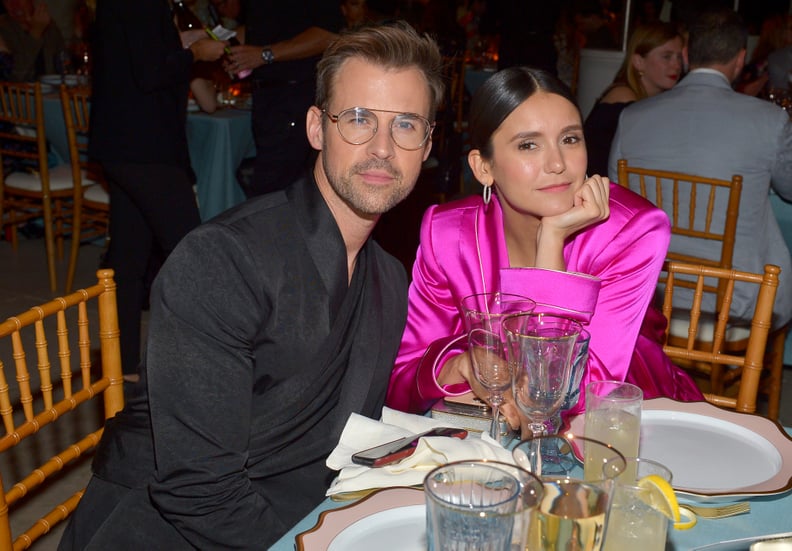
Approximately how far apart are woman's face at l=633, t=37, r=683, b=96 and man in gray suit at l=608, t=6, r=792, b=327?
2.07ft

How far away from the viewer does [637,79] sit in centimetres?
375

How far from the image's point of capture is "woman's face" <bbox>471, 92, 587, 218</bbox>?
5.78ft

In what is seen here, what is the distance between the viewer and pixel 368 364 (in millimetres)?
1502

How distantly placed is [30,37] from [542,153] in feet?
16.8

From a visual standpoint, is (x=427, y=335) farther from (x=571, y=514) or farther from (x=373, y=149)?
(x=571, y=514)

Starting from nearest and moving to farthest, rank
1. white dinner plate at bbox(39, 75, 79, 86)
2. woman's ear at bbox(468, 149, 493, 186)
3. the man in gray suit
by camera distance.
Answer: woman's ear at bbox(468, 149, 493, 186), the man in gray suit, white dinner plate at bbox(39, 75, 79, 86)

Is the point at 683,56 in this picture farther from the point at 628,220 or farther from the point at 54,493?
the point at 54,493

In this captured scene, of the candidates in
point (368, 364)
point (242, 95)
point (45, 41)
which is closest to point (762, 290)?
point (368, 364)

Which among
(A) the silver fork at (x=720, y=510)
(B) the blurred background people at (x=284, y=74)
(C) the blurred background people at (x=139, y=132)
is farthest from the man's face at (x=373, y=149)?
(B) the blurred background people at (x=284, y=74)

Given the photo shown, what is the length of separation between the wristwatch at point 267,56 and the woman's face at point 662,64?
1522mm

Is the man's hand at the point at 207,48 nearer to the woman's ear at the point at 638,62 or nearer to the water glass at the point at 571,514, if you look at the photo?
the woman's ear at the point at 638,62

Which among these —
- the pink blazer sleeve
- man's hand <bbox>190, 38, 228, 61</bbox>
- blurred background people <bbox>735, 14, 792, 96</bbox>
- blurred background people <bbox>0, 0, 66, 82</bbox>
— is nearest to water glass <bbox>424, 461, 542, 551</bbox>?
the pink blazer sleeve

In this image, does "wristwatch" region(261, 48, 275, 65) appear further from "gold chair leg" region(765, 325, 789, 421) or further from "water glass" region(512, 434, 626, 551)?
"water glass" region(512, 434, 626, 551)

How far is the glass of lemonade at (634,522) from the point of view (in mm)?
939
